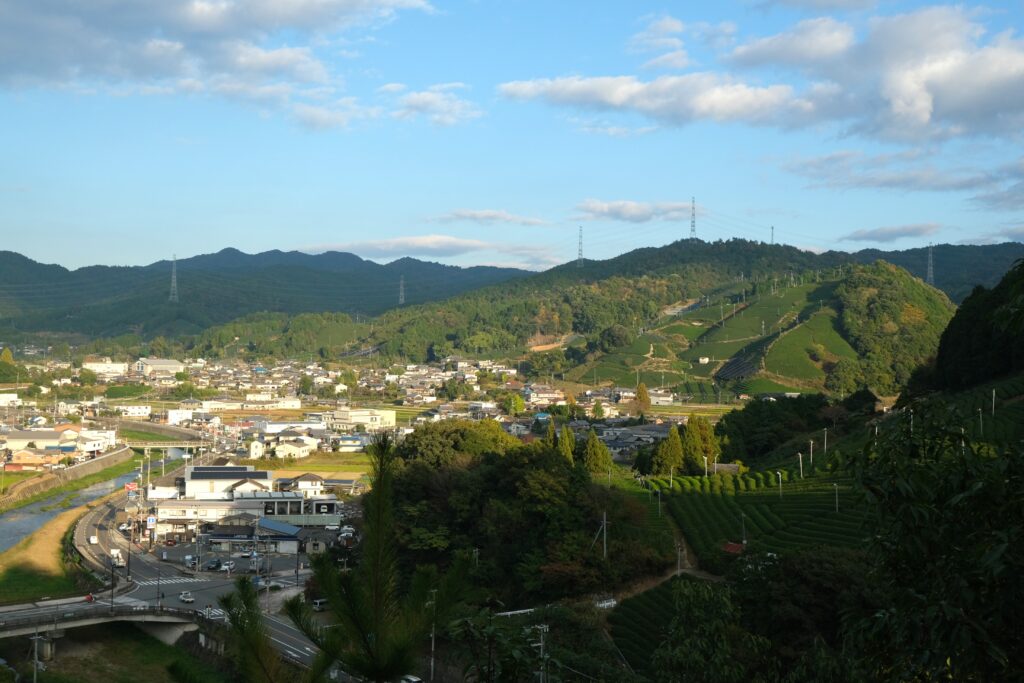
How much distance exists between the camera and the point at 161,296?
142875 millimetres

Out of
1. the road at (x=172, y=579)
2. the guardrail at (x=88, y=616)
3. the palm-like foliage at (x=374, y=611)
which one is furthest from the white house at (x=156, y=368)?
the palm-like foliage at (x=374, y=611)

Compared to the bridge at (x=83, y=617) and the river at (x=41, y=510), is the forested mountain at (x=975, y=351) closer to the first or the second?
the bridge at (x=83, y=617)

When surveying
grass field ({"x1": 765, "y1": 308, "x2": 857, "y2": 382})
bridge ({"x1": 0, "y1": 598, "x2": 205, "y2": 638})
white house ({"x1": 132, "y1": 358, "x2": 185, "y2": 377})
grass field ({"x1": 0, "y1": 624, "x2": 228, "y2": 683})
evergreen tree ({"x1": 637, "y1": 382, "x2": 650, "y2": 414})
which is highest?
grass field ({"x1": 765, "y1": 308, "x2": 857, "y2": 382})

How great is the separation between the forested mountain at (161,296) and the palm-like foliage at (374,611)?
422ft

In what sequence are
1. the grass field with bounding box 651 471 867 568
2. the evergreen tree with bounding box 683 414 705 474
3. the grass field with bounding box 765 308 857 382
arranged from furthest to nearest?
the grass field with bounding box 765 308 857 382, the evergreen tree with bounding box 683 414 705 474, the grass field with bounding box 651 471 867 568

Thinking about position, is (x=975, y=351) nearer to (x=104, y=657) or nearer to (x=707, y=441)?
(x=707, y=441)

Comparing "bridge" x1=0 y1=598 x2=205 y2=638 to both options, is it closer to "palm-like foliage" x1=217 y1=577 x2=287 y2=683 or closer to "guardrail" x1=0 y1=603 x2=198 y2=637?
"guardrail" x1=0 y1=603 x2=198 y2=637

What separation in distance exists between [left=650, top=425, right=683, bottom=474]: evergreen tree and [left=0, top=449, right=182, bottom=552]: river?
19.6 metres

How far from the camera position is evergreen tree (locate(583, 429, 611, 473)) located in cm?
2802

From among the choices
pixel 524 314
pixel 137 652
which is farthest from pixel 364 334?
pixel 137 652

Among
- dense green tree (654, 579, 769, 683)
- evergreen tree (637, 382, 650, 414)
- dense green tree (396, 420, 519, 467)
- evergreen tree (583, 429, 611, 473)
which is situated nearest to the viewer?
dense green tree (654, 579, 769, 683)

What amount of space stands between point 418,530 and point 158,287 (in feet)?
484

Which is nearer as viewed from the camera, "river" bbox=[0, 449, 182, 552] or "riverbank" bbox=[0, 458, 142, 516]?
"river" bbox=[0, 449, 182, 552]

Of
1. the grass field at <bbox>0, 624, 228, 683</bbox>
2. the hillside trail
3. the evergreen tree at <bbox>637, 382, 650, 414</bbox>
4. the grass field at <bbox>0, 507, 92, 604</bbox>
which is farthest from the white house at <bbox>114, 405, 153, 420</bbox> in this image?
the hillside trail
